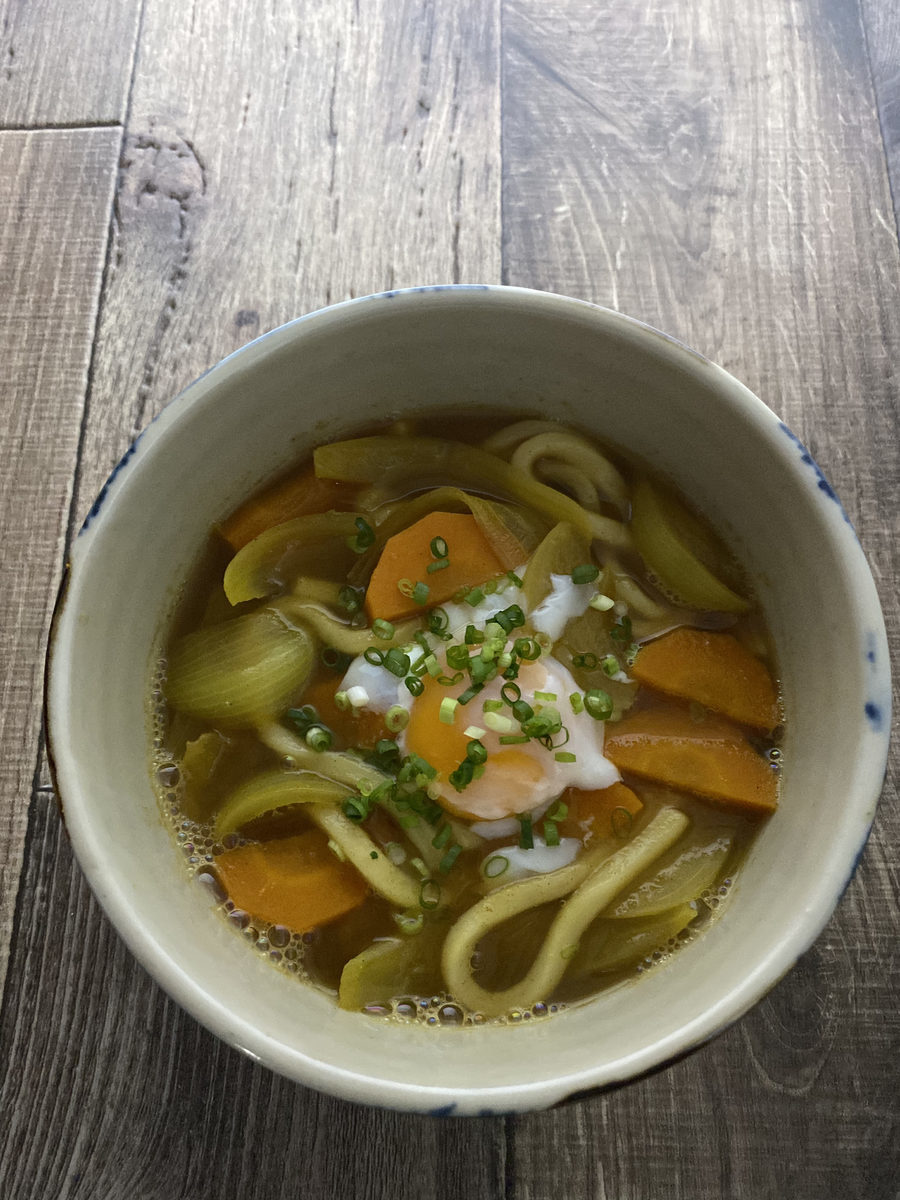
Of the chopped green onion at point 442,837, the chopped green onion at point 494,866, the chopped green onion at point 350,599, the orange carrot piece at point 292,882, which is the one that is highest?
the chopped green onion at point 350,599

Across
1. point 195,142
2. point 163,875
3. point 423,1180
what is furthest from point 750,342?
point 423,1180

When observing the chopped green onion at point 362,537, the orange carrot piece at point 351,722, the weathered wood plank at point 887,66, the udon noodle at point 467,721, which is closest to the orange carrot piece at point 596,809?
the udon noodle at point 467,721

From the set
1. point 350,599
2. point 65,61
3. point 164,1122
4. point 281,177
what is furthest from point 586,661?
point 65,61

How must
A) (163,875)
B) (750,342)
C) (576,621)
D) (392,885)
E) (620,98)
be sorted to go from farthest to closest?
(620,98) → (750,342) → (576,621) → (392,885) → (163,875)

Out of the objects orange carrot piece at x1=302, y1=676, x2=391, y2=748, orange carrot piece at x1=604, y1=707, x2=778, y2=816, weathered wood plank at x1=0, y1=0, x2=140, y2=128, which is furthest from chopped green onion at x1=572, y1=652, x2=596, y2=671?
weathered wood plank at x1=0, y1=0, x2=140, y2=128

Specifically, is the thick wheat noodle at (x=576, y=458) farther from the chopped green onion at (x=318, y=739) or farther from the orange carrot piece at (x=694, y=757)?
the chopped green onion at (x=318, y=739)

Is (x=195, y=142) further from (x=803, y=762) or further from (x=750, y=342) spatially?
(x=803, y=762)
